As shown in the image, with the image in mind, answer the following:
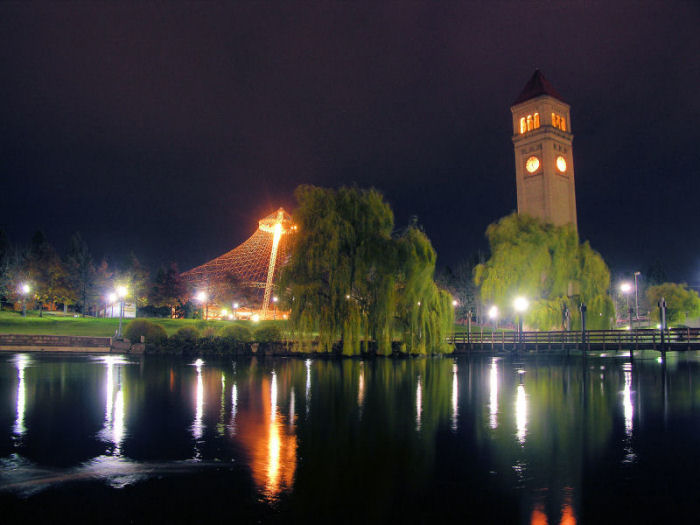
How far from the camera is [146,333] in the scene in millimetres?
42219

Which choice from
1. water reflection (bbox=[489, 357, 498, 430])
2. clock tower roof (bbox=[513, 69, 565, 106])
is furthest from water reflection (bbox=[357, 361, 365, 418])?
clock tower roof (bbox=[513, 69, 565, 106])

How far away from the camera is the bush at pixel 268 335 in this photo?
1608 inches

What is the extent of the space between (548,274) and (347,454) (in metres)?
40.2

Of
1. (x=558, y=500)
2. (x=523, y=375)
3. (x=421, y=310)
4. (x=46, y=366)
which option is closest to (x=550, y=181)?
(x=421, y=310)

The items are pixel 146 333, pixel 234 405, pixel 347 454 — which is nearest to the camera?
pixel 347 454

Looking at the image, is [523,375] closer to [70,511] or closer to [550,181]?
[70,511]

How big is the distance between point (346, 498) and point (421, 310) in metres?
29.6

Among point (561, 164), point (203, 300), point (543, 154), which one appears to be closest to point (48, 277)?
point (203, 300)

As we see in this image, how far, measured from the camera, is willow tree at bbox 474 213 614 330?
45906 mm

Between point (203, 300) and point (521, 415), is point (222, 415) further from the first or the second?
point (203, 300)

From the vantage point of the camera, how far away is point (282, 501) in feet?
23.7

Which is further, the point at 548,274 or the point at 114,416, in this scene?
the point at 548,274

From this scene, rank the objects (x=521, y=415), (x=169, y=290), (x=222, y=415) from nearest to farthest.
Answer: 1. (x=222, y=415)
2. (x=521, y=415)
3. (x=169, y=290)

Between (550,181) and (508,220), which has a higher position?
(550,181)
